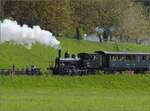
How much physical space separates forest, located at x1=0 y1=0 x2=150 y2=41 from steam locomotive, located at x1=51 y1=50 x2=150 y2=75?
1160 centimetres

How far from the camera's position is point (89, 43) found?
8238 centimetres

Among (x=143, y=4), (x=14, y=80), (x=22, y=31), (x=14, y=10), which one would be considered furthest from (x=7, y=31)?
(x=143, y=4)

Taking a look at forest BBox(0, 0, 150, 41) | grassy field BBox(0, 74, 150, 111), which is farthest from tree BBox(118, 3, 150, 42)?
grassy field BBox(0, 74, 150, 111)

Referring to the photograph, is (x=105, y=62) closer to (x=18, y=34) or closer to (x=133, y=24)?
(x=18, y=34)

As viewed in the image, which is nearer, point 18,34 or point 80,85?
point 80,85

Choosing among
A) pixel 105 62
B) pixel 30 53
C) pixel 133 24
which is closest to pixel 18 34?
pixel 105 62

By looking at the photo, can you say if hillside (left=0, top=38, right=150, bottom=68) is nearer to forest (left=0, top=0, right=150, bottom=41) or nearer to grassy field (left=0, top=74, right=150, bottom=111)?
forest (left=0, top=0, right=150, bottom=41)

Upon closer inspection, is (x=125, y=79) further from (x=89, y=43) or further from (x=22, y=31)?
(x=89, y=43)

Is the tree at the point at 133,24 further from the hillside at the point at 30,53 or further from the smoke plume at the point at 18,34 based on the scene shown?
the smoke plume at the point at 18,34

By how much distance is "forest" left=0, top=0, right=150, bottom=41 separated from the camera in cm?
6925

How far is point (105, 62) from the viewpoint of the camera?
58.2 meters

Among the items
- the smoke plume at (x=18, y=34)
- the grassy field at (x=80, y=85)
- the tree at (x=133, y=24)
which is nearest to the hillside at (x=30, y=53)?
the smoke plume at (x=18, y=34)

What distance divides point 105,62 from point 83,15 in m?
28.8

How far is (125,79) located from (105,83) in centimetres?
257
